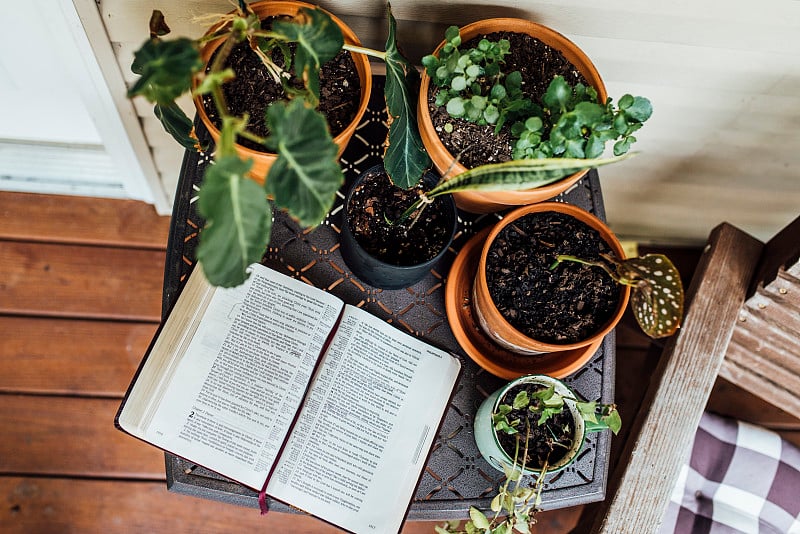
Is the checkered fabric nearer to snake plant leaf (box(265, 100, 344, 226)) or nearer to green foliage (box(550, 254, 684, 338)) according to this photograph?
green foliage (box(550, 254, 684, 338))

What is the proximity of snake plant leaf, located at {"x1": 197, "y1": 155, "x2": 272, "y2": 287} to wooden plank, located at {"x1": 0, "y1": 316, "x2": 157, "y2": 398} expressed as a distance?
1.07 meters

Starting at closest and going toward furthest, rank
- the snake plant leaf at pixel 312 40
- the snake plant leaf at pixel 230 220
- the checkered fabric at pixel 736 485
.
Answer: the snake plant leaf at pixel 230 220, the snake plant leaf at pixel 312 40, the checkered fabric at pixel 736 485

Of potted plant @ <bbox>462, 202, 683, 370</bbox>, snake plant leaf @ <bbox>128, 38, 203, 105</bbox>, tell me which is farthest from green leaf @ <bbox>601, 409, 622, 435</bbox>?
snake plant leaf @ <bbox>128, 38, 203, 105</bbox>

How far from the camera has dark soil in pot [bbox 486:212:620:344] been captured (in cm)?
87

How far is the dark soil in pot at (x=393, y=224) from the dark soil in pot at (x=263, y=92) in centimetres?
10

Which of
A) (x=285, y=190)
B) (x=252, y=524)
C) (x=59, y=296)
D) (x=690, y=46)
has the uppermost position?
(x=285, y=190)

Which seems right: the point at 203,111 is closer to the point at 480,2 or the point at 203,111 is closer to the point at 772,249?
the point at 480,2

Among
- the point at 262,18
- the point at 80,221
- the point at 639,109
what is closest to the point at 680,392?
the point at 639,109

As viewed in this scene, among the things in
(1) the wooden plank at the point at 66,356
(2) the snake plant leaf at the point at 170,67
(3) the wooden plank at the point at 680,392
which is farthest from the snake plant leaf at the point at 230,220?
(1) the wooden plank at the point at 66,356

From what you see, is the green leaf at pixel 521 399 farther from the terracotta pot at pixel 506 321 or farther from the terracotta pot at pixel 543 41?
the terracotta pot at pixel 543 41

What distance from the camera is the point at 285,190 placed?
0.61 m

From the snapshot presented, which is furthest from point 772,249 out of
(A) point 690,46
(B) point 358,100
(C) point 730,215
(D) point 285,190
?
(D) point 285,190

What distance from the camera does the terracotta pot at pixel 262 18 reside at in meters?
0.78

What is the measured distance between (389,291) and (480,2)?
1.54ft
